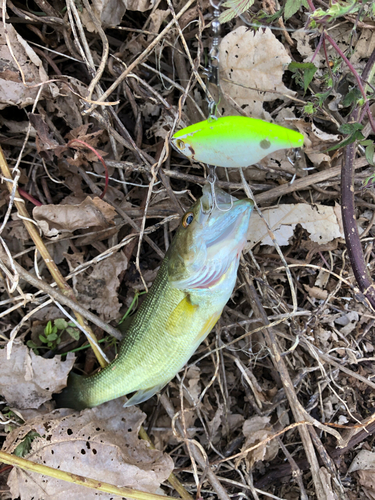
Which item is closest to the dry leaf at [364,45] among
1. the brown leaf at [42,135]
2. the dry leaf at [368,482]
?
the brown leaf at [42,135]

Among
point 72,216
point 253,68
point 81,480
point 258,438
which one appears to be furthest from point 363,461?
point 253,68

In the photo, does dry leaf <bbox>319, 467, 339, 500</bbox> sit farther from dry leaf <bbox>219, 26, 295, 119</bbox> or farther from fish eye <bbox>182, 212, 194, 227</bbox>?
dry leaf <bbox>219, 26, 295, 119</bbox>

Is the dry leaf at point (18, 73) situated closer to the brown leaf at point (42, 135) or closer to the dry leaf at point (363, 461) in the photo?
the brown leaf at point (42, 135)

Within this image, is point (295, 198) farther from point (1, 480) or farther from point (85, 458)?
point (1, 480)

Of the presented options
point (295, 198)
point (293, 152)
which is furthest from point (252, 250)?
point (293, 152)

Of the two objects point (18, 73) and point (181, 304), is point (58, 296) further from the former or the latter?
point (18, 73)
